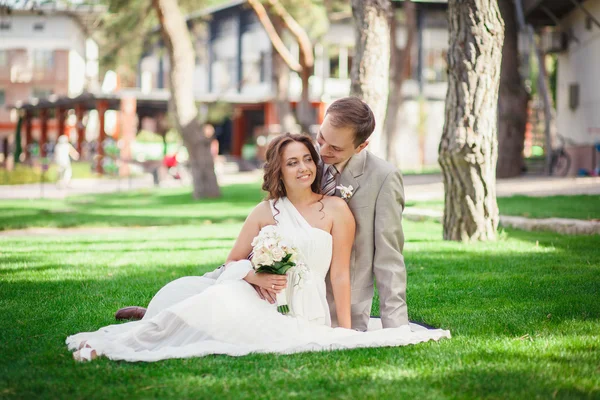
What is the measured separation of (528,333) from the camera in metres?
5.64

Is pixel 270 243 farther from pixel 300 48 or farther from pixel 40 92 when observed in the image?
pixel 40 92

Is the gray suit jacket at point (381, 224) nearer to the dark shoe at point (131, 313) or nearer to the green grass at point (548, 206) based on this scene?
the dark shoe at point (131, 313)

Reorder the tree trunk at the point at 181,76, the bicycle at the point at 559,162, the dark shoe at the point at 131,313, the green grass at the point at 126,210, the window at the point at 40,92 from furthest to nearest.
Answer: the window at the point at 40,92 < the bicycle at the point at 559,162 < the tree trunk at the point at 181,76 < the green grass at the point at 126,210 < the dark shoe at the point at 131,313

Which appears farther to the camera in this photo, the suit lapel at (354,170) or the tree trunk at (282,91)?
the tree trunk at (282,91)

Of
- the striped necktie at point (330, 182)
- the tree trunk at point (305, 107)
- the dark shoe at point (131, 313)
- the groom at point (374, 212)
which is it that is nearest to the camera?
the groom at point (374, 212)

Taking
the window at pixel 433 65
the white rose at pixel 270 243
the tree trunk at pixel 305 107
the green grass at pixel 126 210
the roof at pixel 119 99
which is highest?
the window at pixel 433 65

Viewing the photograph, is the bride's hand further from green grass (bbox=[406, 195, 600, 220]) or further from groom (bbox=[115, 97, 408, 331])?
green grass (bbox=[406, 195, 600, 220])

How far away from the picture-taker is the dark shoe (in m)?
6.24

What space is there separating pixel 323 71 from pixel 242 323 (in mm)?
44204

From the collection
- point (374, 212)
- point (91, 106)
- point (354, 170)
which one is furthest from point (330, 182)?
point (91, 106)

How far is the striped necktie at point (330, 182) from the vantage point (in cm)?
565

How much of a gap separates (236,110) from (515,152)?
28.1 m

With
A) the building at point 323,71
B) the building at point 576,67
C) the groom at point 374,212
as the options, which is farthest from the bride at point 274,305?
the building at point 323,71

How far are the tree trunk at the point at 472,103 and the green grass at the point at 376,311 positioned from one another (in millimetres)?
744
